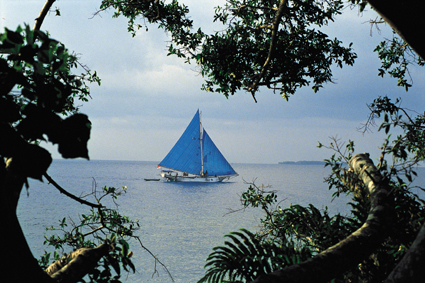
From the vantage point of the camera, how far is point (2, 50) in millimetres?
1083

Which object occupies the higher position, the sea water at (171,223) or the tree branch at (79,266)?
the tree branch at (79,266)

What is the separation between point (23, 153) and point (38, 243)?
1044 inches

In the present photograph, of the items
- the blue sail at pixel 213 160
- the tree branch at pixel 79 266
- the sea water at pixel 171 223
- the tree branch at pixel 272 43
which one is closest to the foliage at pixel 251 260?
the tree branch at pixel 79 266

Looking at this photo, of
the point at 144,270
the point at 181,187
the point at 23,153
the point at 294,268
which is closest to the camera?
the point at 23,153

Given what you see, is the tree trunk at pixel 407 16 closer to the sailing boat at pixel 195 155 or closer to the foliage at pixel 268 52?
the foliage at pixel 268 52

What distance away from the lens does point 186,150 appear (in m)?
51.1

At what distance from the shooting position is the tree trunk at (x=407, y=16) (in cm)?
202

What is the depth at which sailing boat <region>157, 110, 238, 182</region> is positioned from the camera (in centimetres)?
5028

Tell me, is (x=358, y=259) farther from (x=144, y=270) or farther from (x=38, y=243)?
(x=38, y=243)

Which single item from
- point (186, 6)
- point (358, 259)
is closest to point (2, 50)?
point (358, 259)

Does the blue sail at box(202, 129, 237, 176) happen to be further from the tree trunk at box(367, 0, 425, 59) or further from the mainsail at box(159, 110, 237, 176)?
the tree trunk at box(367, 0, 425, 59)

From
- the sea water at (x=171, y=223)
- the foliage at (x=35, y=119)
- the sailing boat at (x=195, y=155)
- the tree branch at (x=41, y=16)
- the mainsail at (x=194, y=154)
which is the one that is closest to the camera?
the foliage at (x=35, y=119)

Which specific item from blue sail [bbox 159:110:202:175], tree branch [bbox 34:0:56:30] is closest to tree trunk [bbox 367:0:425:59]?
tree branch [bbox 34:0:56:30]

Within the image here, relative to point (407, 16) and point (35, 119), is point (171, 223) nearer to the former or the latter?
point (407, 16)
